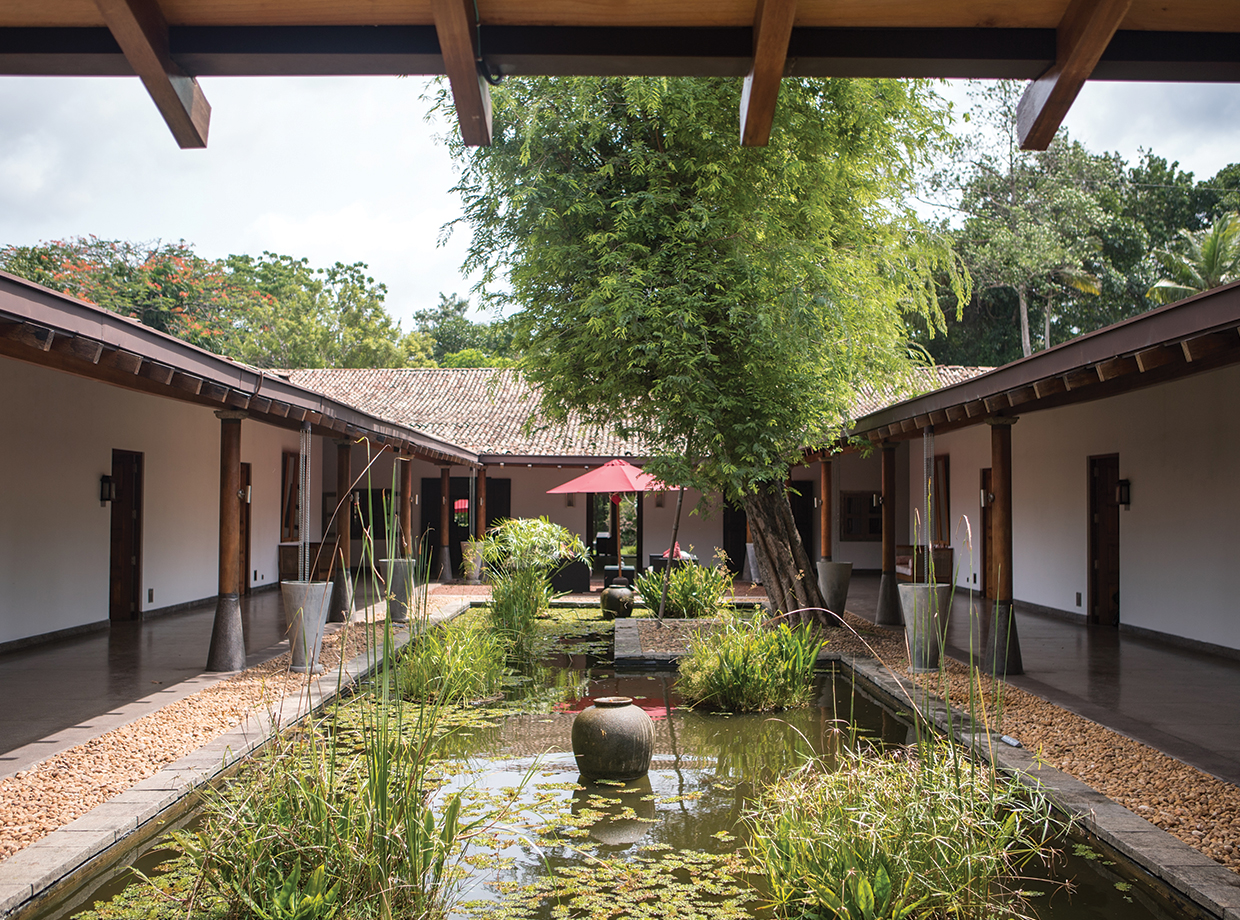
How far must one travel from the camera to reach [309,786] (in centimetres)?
346

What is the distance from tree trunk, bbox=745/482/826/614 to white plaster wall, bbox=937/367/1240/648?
140 inches

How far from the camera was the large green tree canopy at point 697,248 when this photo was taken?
9.22 m


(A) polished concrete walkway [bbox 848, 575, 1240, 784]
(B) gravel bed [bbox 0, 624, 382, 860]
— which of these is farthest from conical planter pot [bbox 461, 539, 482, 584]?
(B) gravel bed [bbox 0, 624, 382, 860]

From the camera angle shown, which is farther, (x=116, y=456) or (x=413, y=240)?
(x=413, y=240)

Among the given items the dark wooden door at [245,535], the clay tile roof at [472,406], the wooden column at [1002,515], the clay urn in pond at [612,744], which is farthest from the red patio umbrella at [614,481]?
the clay urn in pond at [612,744]

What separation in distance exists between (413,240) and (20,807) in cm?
5585

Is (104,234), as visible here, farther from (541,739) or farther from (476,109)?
(476,109)

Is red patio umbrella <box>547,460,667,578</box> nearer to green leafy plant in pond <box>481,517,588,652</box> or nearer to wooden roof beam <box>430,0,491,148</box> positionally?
green leafy plant in pond <box>481,517,588,652</box>

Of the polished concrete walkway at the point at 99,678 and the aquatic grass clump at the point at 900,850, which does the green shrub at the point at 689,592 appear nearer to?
the polished concrete walkway at the point at 99,678

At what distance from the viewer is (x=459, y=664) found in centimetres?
665

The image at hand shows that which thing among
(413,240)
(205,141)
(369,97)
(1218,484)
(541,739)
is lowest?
(541,739)

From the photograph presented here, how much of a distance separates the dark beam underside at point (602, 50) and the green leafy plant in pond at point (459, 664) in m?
4.45

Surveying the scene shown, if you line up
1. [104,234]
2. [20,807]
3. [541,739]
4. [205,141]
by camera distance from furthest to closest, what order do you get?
[104,234]
[541,739]
[20,807]
[205,141]

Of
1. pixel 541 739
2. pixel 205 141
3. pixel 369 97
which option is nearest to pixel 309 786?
pixel 205 141
